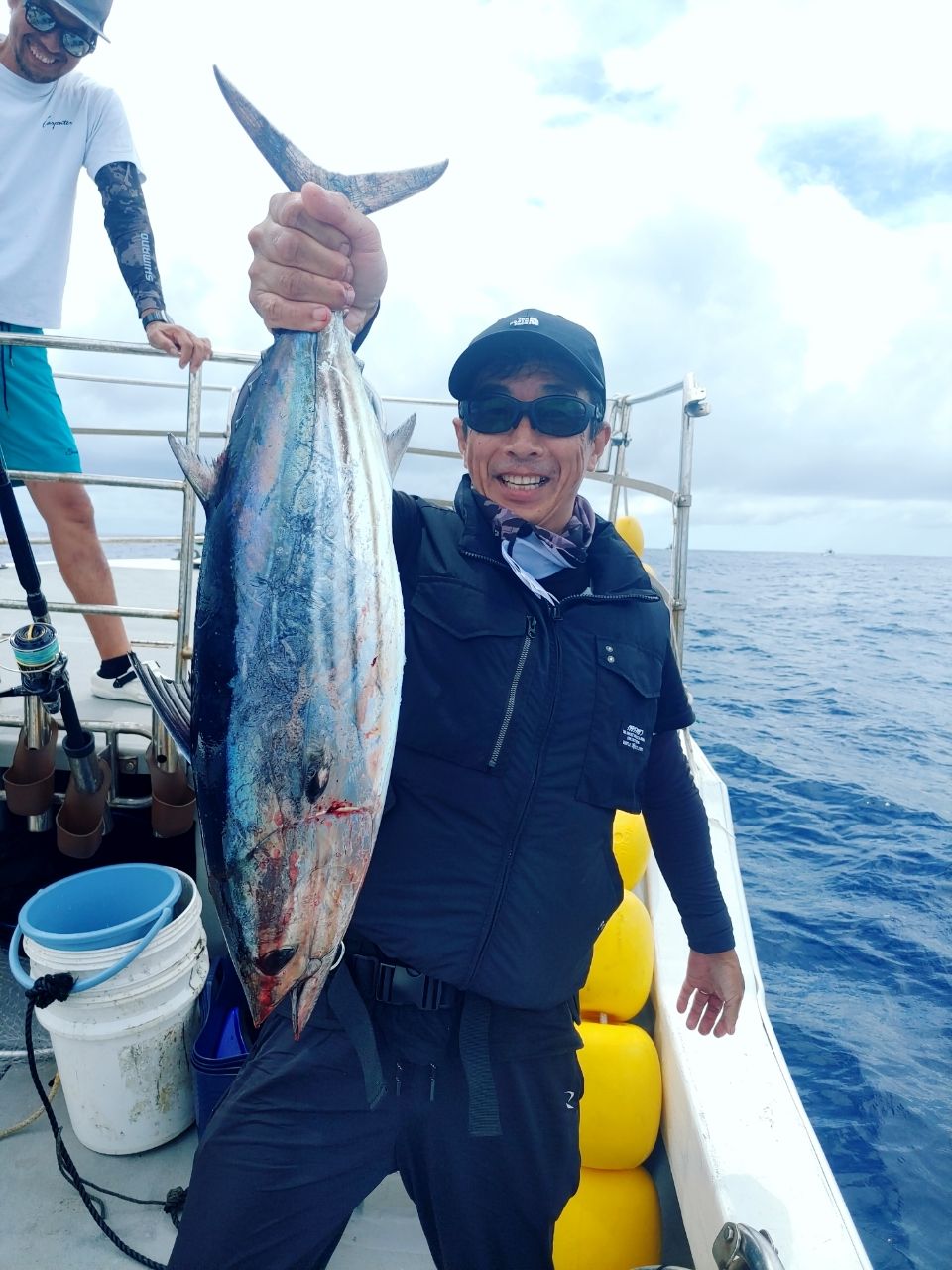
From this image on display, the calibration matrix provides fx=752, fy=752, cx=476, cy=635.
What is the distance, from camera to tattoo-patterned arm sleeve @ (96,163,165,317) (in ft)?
8.80

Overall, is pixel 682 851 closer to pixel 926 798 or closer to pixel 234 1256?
pixel 234 1256

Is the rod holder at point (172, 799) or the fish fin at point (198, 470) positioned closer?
the fish fin at point (198, 470)

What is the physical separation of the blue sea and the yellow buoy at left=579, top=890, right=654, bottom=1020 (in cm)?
228

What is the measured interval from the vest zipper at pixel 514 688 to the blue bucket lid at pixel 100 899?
150 centimetres

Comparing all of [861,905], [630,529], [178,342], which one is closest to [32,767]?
[178,342]

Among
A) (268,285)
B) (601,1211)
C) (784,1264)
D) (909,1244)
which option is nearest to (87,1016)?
(601,1211)

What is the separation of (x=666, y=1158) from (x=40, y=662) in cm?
266

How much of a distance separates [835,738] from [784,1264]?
12.6 metres

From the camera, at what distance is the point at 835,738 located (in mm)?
13016

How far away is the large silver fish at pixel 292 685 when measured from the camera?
1.28m

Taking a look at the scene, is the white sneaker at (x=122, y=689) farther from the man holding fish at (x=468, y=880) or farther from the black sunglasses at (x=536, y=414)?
the black sunglasses at (x=536, y=414)

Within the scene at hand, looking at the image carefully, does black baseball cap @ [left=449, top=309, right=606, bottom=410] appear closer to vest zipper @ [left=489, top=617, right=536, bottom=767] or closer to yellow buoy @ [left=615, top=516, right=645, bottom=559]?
vest zipper @ [left=489, top=617, right=536, bottom=767]

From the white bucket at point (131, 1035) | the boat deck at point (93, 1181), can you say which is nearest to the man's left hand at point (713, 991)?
the boat deck at point (93, 1181)

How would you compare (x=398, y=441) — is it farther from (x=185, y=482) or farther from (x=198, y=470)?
(x=185, y=482)
